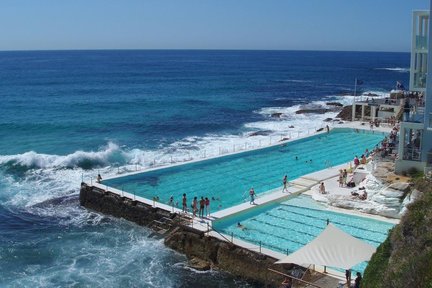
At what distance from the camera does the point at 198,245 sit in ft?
64.5

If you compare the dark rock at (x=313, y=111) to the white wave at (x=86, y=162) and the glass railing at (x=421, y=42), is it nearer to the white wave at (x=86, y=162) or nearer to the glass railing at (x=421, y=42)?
the white wave at (x=86, y=162)

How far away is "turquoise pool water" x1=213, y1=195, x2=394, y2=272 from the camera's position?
19.3 metres

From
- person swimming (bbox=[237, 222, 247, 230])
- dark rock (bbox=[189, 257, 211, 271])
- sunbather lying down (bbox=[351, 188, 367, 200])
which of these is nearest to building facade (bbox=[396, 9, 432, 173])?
sunbather lying down (bbox=[351, 188, 367, 200])

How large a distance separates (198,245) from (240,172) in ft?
33.5

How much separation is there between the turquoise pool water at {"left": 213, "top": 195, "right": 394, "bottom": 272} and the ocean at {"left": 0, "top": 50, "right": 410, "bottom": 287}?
2302mm

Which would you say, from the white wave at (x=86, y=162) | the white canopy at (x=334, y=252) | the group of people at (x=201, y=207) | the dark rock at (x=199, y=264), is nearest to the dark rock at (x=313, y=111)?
the white wave at (x=86, y=162)

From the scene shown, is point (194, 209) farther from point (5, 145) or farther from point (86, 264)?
point (5, 145)

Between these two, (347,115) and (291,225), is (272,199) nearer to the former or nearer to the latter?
(291,225)

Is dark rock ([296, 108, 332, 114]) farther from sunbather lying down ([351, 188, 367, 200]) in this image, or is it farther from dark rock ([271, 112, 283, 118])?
sunbather lying down ([351, 188, 367, 200])

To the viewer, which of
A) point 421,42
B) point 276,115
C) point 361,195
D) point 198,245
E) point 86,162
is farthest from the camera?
point 276,115

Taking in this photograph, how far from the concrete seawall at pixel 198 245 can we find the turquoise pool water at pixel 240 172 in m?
1.49

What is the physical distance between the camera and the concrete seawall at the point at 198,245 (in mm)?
17547

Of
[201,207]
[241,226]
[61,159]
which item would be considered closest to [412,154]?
[241,226]

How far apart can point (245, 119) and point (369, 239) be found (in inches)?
1379
